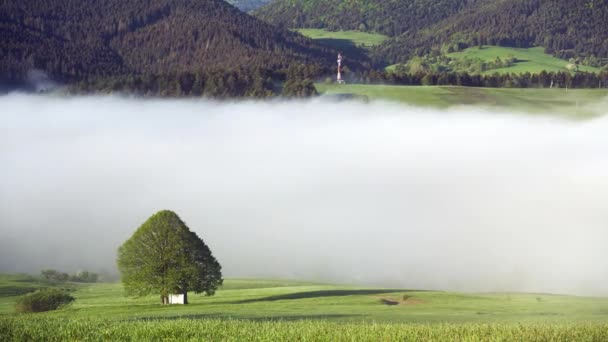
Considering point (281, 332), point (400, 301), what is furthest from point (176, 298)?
point (281, 332)

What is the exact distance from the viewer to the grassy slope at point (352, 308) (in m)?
48.2

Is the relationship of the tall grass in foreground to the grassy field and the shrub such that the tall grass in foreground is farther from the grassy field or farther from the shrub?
the shrub

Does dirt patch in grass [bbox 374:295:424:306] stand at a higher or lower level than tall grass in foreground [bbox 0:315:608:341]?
lower

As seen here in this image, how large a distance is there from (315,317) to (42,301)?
28.4 m

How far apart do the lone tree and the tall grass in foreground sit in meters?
29.0

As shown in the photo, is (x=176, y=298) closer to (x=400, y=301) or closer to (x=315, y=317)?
(x=400, y=301)

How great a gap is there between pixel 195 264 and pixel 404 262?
55238 millimetres

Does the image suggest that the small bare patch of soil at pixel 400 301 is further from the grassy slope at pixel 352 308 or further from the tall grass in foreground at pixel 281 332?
the tall grass in foreground at pixel 281 332

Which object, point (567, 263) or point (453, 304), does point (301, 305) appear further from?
point (567, 263)

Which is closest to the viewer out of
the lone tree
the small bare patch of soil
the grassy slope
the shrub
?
the grassy slope

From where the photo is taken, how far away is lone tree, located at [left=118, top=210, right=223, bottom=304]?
6612 cm

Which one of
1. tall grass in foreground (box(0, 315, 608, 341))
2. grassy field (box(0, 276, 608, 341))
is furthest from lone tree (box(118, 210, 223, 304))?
tall grass in foreground (box(0, 315, 608, 341))

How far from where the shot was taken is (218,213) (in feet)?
593

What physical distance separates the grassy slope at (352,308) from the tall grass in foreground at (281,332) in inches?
285
